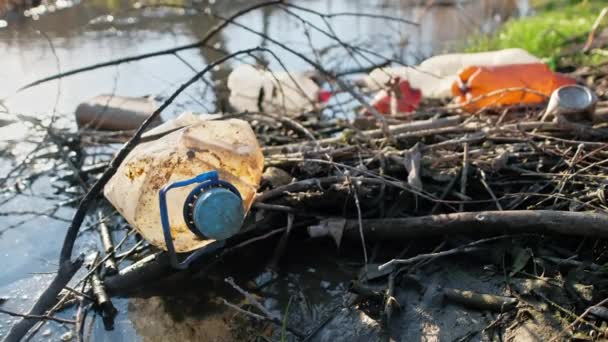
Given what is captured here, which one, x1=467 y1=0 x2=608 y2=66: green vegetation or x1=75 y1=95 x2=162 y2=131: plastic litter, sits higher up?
x1=467 y1=0 x2=608 y2=66: green vegetation

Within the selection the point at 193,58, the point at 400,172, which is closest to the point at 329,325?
the point at 400,172

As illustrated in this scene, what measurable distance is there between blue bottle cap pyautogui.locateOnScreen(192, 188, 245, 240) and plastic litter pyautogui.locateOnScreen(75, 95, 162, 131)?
191 cm

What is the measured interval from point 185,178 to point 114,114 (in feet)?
5.78

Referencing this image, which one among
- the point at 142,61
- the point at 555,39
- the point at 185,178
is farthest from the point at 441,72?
the point at 142,61

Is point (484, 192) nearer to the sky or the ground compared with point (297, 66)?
nearer to the ground

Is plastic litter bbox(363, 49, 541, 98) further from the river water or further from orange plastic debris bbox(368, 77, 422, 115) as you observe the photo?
the river water

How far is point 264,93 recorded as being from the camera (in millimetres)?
3707

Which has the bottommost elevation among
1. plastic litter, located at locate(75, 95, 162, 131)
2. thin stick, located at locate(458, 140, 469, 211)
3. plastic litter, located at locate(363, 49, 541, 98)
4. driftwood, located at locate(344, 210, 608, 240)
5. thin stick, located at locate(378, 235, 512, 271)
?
thin stick, located at locate(378, 235, 512, 271)

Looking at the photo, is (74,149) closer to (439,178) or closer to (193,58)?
(439,178)

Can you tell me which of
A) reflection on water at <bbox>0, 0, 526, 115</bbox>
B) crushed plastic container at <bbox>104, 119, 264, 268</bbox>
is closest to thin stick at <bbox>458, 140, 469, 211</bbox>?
crushed plastic container at <bbox>104, 119, 264, 268</bbox>

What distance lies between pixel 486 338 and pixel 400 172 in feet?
2.89

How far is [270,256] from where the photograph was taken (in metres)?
2.22

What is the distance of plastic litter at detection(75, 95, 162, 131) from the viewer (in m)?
3.49

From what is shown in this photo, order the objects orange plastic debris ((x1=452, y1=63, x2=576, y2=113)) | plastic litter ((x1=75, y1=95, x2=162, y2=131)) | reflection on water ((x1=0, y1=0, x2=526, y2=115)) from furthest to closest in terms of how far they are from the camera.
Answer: reflection on water ((x1=0, y1=0, x2=526, y2=115)) → plastic litter ((x1=75, y1=95, x2=162, y2=131)) → orange plastic debris ((x1=452, y1=63, x2=576, y2=113))
